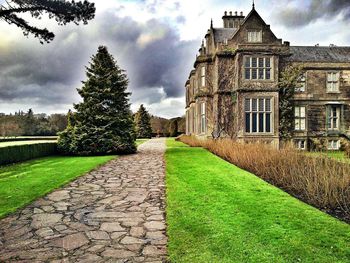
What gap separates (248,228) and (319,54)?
2476 cm

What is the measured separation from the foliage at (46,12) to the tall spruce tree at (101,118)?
364 inches

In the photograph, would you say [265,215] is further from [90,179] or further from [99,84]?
[99,84]

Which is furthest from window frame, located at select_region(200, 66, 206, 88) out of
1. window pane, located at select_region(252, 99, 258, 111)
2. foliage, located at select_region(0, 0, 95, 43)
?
foliage, located at select_region(0, 0, 95, 43)

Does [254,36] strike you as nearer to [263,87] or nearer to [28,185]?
[263,87]

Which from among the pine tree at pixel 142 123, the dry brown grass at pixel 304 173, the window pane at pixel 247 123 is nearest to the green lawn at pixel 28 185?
the dry brown grass at pixel 304 173

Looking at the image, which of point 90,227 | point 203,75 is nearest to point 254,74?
point 203,75

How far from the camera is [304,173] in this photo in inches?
297

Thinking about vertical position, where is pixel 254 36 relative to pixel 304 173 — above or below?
above

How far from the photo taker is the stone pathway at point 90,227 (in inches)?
143

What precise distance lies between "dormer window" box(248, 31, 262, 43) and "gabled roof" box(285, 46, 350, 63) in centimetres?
387

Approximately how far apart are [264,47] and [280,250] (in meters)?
19.4

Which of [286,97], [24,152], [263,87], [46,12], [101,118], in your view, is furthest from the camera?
[286,97]

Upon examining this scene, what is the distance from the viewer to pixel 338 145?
76.6ft

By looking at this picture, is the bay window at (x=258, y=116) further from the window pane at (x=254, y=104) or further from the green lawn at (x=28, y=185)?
the green lawn at (x=28, y=185)
